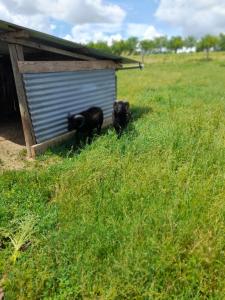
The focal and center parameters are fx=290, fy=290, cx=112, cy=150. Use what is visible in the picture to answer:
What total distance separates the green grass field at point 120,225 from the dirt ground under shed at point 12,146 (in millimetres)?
602

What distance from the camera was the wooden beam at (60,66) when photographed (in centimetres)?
672

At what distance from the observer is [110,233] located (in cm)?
368

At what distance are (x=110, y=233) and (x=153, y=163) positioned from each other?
2.20 meters

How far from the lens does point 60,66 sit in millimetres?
7879

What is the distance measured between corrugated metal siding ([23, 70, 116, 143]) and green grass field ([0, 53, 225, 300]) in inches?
56.6

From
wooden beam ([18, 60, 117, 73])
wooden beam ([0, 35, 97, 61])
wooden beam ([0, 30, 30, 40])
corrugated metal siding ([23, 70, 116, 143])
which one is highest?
wooden beam ([0, 30, 30, 40])

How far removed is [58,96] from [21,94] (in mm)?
1449

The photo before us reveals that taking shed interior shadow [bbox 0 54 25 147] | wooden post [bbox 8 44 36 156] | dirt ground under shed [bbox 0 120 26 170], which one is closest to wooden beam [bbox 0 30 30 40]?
wooden post [bbox 8 44 36 156]

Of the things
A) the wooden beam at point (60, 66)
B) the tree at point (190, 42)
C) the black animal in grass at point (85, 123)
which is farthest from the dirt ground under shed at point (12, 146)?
the tree at point (190, 42)

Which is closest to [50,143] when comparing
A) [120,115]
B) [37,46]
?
[120,115]

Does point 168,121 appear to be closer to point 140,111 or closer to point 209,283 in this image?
point 140,111

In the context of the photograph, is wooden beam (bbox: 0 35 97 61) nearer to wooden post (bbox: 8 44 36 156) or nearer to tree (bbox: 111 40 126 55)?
wooden post (bbox: 8 44 36 156)

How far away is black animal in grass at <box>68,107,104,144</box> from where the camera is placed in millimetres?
7863

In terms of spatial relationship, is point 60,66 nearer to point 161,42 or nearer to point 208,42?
point 208,42
